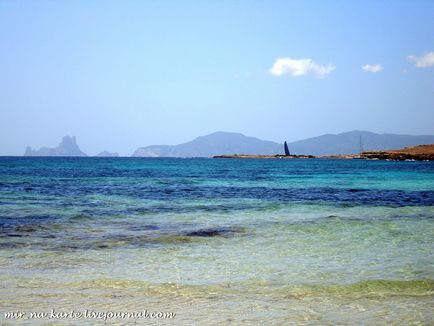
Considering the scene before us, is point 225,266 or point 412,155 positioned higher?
point 412,155

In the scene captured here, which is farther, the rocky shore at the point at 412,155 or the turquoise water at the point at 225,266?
the rocky shore at the point at 412,155

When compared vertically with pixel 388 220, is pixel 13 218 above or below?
above

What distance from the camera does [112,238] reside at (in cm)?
1354

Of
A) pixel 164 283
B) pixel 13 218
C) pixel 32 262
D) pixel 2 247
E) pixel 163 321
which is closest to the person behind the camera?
pixel 163 321

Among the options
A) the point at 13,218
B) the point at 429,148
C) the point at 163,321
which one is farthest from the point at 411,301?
the point at 429,148

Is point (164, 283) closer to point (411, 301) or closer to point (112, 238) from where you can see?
point (411, 301)

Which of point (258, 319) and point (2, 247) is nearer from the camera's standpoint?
point (258, 319)

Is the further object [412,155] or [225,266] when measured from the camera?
[412,155]

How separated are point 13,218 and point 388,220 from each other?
16.2 m

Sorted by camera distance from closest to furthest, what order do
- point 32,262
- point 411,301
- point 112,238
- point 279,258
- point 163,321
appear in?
point 163,321
point 411,301
point 32,262
point 279,258
point 112,238

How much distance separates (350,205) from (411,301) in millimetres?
17620

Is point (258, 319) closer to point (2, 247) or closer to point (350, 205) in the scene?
point (2, 247)

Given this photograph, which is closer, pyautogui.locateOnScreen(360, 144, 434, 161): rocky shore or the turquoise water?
the turquoise water

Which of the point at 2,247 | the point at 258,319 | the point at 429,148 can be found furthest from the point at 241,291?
the point at 429,148
